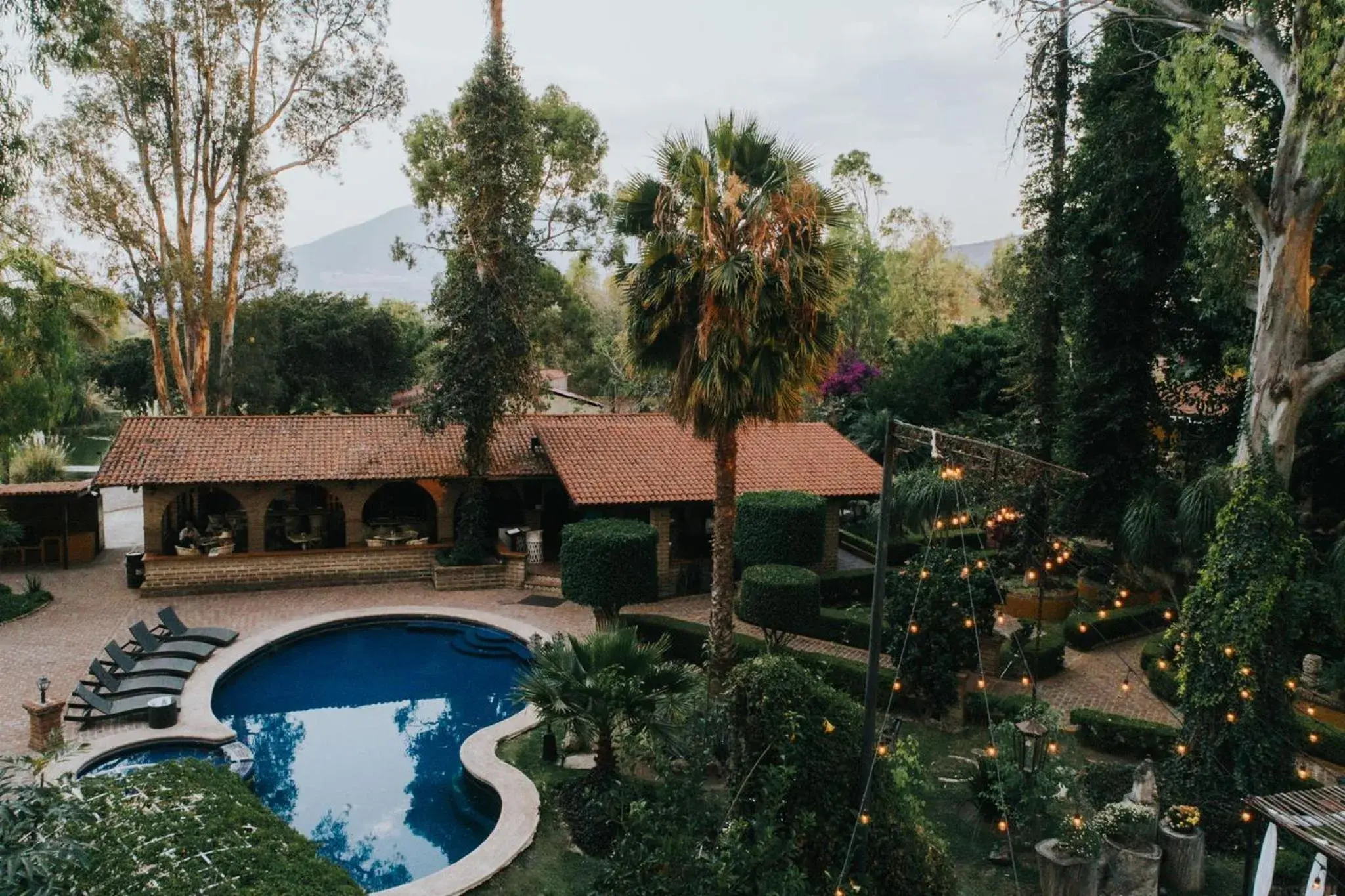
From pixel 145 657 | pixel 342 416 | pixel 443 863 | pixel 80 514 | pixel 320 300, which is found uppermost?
pixel 320 300

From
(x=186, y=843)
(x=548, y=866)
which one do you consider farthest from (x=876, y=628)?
(x=186, y=843)

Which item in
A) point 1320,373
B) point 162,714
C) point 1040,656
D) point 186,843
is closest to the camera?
point 186,843

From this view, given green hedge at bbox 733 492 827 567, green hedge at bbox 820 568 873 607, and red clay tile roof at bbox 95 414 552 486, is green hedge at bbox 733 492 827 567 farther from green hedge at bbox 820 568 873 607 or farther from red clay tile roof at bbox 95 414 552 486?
red clay tile roof at bbox 95 414 552 486

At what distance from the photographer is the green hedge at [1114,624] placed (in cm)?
1709

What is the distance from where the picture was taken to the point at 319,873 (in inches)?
297

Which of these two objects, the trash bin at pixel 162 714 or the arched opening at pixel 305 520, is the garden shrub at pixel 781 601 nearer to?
the trash bin at pixel 162 714

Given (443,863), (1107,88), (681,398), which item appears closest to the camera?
(443,863)

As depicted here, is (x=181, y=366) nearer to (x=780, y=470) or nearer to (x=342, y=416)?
(x=342, y=416)

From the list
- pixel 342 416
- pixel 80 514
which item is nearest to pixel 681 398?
pixel 342 416

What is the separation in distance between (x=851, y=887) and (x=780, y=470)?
1540cm

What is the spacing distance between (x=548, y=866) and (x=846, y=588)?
11198 mm

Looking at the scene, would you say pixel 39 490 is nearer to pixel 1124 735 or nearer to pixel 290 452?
pixel 290 452

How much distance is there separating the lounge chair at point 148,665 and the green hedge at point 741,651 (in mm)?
7443

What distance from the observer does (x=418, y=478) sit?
21156 mm
